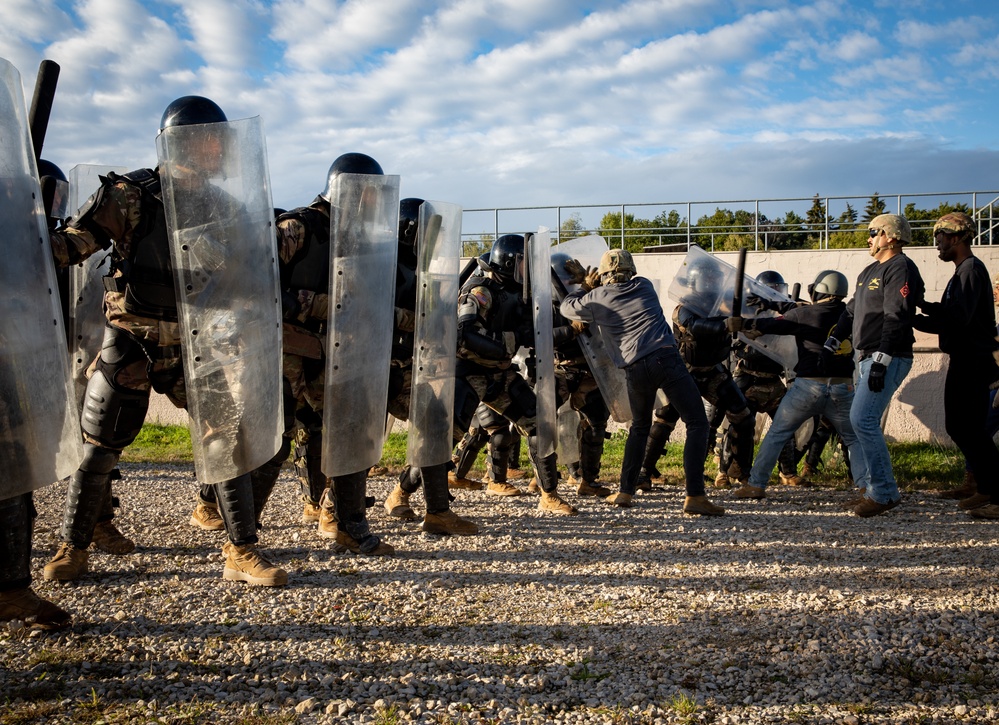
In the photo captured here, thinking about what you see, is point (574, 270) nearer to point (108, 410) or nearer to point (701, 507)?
point (701, 507)

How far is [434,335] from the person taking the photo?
14.8 feet

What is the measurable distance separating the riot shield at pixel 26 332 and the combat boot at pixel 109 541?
1533 mm

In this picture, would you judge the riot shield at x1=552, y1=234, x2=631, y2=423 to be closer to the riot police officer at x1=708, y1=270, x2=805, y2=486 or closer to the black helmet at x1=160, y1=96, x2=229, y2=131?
the riot police officer at x1=708, y1=270, x2=805, y2=486

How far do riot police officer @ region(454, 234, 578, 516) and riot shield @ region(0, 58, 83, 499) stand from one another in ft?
8.36

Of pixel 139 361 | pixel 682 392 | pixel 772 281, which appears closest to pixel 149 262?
pixel 139 361

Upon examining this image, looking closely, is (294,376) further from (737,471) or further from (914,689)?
(737,471)

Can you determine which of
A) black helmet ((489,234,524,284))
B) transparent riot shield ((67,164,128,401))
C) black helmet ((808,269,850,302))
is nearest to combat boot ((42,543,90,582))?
transparent riot shield ((67,164,128,401))

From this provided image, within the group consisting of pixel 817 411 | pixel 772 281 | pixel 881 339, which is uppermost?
pixel 772 281

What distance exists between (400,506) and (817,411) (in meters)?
3.02

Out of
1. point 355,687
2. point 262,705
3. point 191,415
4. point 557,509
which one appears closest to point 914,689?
point 355,687

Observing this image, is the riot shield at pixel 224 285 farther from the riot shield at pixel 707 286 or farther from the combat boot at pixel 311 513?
the riot shield at pixel 707 286

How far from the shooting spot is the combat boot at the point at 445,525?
4.82m

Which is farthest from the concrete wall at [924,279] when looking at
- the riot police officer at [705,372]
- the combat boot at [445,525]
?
the combat boot at [445,525]

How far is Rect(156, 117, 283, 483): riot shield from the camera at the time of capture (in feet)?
10.9
